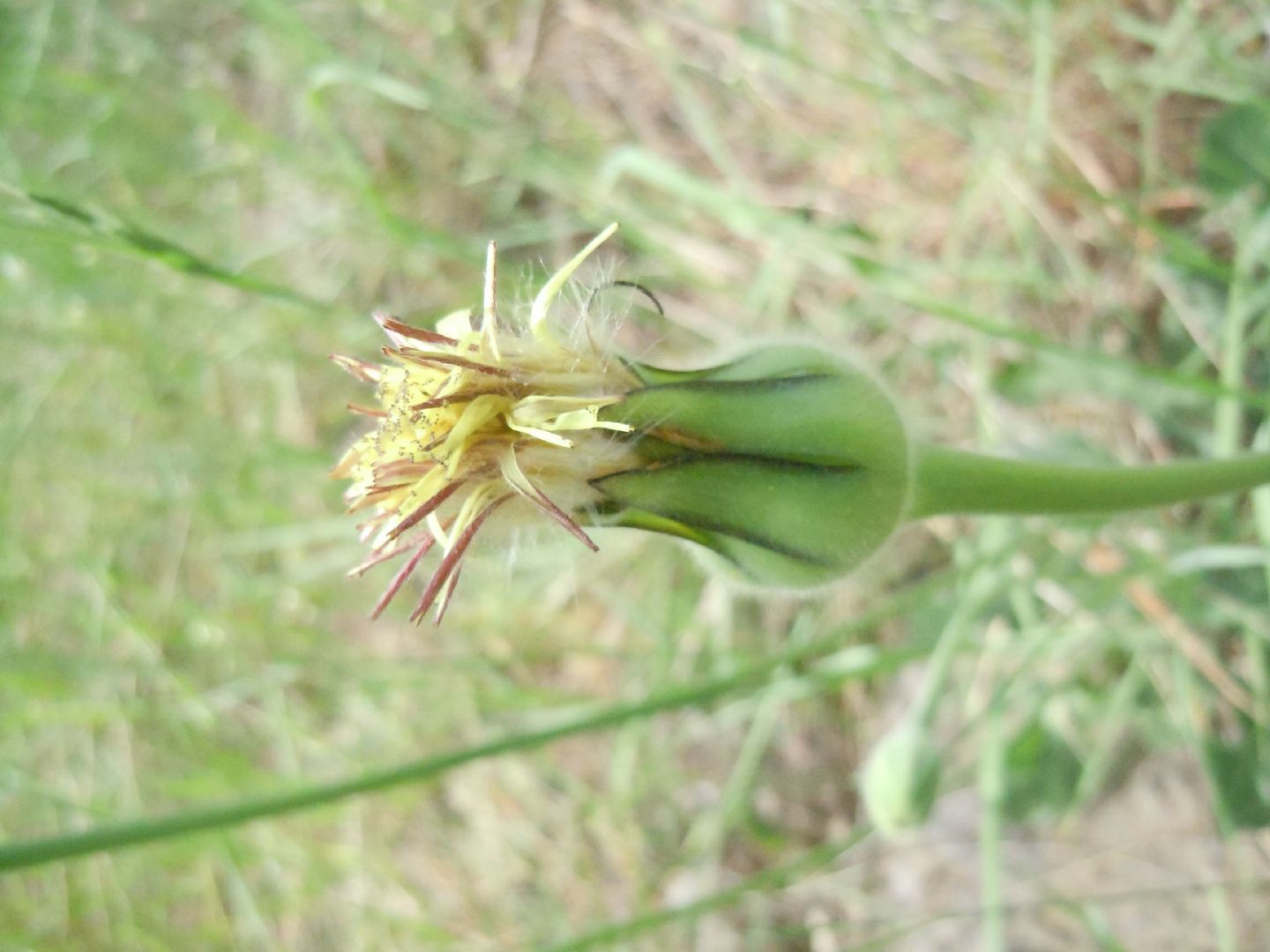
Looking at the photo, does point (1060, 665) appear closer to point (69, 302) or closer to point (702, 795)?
point (702, 795)

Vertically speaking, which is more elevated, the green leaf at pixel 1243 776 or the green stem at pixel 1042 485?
the green stem at pixel 1042 485

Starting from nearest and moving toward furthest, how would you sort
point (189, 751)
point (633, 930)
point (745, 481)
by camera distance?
point (745, 481), point (633, 930), point (189, 751)

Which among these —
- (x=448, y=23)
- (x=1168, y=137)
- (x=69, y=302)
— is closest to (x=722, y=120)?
(x=448, y=23)

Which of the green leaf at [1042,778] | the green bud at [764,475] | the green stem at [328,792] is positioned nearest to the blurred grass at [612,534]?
the green leaf at [1042,778]

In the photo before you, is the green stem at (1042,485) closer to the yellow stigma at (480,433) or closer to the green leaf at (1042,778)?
the yellow stigma at (480,433)

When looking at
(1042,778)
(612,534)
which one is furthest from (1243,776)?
(612,534)

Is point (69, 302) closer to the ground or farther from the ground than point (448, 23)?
closer to the ground

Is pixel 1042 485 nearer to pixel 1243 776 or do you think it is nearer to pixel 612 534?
pixel 612 534
